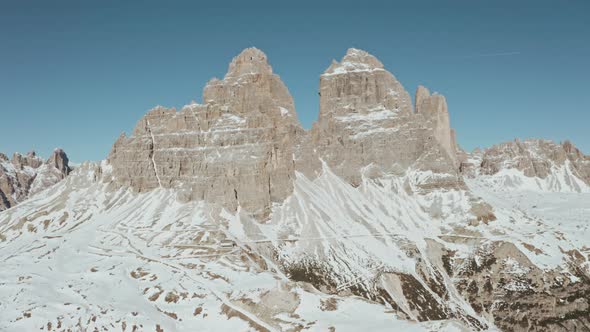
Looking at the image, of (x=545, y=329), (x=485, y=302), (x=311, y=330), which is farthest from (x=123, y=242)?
(x=545, y=329)

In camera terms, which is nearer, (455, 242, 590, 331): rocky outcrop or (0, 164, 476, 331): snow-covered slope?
(0, 164, 476, 331): snow-covered slope

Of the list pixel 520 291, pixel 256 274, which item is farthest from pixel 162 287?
pixel 520 291

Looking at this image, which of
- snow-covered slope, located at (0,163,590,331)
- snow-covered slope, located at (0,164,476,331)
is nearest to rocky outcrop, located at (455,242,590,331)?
snow-covered slope, located at (0,163,590,331)

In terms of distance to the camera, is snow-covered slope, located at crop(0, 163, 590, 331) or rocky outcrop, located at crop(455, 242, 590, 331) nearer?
snow-covered slope, located at crop(0, 163, 590, 331)

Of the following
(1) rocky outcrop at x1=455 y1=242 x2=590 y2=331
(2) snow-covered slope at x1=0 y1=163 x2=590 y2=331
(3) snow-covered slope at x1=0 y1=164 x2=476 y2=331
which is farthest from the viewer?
(1) rocky outcrop at x1=455 y1=242 x2=590 y2=331

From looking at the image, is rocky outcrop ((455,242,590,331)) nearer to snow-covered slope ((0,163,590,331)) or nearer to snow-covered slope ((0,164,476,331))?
snow-covered slope ((0,163,590,331))

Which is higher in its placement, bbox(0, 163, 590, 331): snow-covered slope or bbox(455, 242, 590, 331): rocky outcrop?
bbox(0, 163, 590, 331): snow-covered slope

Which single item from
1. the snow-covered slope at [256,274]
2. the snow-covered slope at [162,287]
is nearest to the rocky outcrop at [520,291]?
the snow-covered slope at [256,274]

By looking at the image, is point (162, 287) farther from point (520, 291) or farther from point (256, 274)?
point (520, 291)

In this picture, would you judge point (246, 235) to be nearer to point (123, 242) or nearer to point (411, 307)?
point (123, 242)

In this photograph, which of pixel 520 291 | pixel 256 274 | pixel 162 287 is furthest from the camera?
pixel 520 291

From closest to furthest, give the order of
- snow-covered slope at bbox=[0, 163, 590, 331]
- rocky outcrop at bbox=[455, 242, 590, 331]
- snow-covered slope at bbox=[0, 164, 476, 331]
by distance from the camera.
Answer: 1. snow-covered slope at bbox=[0, 164, 476, 331]
2. snow-covered slope at bbox=[0, 163, 590, 331]
3. rocky outcrop at bbox=[455, 242, 590, 331]
